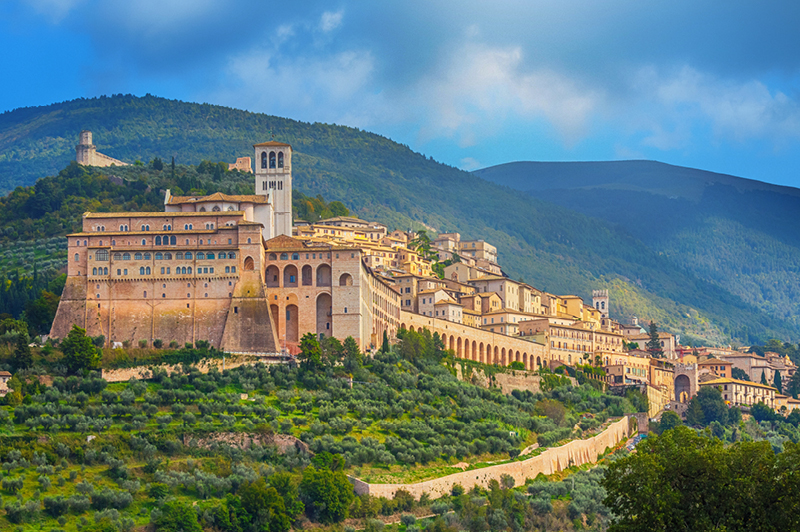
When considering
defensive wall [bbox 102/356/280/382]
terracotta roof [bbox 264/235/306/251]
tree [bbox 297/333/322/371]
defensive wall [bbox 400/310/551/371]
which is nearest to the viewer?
defensive wall [bbox 102/356/280/382]

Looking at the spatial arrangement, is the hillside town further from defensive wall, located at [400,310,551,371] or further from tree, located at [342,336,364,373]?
tree, located at [342,336,364,373]

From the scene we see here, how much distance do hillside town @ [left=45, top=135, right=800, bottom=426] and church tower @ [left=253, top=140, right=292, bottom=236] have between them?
0.11m

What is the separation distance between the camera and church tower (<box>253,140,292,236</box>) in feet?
340

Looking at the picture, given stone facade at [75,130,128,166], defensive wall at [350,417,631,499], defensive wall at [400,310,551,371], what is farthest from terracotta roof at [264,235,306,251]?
stone facade at [75,130,128,166]

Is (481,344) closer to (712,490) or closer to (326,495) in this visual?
(326,495)

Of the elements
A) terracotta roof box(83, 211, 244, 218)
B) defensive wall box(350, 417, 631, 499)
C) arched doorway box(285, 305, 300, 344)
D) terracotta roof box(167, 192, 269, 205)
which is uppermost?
terracotta roof box(167, 192, 269, 205)

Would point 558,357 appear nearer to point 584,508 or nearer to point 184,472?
point 584,508

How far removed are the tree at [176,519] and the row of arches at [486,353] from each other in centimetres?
3963

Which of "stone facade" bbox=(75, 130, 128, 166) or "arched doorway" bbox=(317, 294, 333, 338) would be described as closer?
"arched doorway" bbox=(317, 294, 333, 338)

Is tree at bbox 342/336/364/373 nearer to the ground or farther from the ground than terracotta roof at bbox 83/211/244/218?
nearer to the ground

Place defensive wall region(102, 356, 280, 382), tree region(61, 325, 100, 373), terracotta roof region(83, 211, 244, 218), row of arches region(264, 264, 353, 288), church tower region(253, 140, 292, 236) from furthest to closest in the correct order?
church tower region(253, 140, 292, 236) < terracotta roof region(83, 211, 244, 218) < row of arches region(264, 264, 353, 288) < defensive wall region(102, 356, 280, 382) < tree region(61, 325, 100, 373)

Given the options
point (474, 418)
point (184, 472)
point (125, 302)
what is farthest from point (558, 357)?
point (184, 472)

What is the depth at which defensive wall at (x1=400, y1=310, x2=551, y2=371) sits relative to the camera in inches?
3836

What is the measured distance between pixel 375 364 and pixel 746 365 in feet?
192
